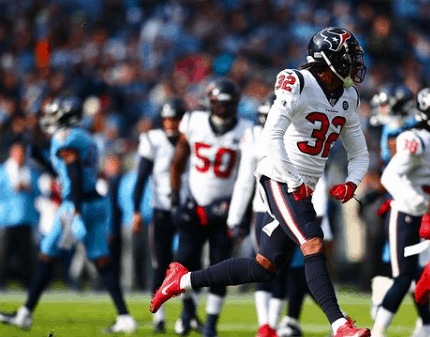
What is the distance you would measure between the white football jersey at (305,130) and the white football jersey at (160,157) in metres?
3.10

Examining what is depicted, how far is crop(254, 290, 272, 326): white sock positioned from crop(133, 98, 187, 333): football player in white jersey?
150 centimetres

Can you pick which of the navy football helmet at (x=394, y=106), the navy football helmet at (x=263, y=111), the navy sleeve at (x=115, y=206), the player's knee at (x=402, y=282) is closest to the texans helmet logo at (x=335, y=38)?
the player's knee at (x=402, y=282)

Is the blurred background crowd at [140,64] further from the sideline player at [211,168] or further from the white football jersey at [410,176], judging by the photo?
the white football jersey at [410,176]

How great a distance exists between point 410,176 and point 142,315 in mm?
3825

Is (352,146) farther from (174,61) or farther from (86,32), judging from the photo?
(86,32)

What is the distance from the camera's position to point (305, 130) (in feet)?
20.9

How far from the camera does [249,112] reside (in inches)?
602

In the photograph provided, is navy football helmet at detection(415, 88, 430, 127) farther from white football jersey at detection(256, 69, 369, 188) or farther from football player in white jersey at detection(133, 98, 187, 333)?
football player in white jersey at detection(133, 98, 187, 333)

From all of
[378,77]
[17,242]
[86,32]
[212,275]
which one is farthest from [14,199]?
[212,275]

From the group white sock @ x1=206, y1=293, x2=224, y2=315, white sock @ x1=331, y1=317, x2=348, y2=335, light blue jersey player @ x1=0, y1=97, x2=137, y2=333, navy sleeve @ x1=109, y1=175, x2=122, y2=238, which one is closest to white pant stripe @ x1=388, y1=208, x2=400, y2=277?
white sock @ x1=206, y1=293, x2=224, y2=315

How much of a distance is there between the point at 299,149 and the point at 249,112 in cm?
891

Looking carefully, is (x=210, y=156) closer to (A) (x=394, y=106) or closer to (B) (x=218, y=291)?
(B) (x=218, y=291)

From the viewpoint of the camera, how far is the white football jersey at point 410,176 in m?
7.40

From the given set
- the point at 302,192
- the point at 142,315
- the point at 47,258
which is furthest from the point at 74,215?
the point at 302,192
